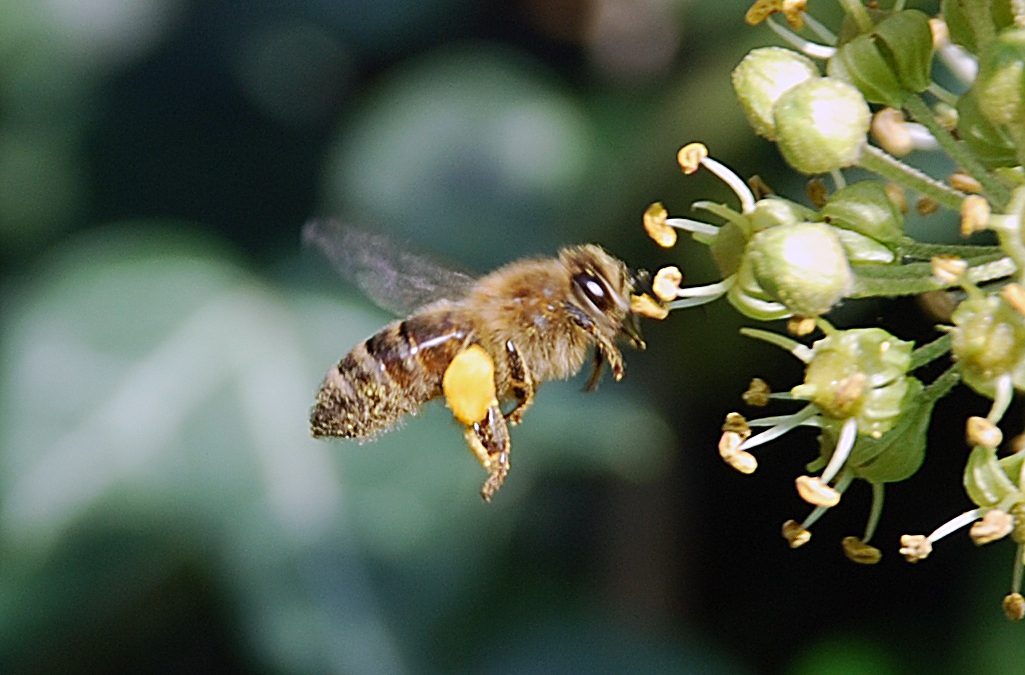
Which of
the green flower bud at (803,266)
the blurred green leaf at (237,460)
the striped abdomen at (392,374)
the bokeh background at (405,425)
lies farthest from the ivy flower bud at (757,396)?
the blurred green leaf at (237,460)

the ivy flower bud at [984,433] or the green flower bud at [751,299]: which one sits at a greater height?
the green flower bud at [751,299]

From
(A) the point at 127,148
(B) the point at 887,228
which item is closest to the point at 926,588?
(B) the point at 887,228

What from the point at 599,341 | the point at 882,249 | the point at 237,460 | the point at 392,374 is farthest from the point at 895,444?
the point at 237,460

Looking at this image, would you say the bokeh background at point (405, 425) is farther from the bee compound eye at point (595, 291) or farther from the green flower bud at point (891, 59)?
the green flower bud at point (891, 59)

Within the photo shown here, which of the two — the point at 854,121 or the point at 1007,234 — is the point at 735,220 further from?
the point at 1007,234

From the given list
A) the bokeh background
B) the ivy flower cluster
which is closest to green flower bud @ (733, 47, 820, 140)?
the ivy flower cluster
